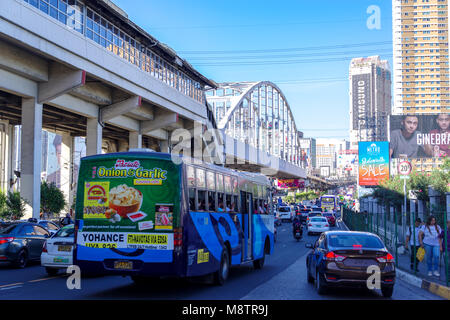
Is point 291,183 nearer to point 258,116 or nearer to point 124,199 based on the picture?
point 258,116

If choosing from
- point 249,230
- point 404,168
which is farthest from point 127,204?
point 404,168

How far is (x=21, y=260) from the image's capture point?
58.3ft

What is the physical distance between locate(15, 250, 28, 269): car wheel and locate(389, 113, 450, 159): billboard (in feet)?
176

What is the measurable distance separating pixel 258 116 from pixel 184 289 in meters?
79.6

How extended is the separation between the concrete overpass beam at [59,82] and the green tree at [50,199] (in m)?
11.7

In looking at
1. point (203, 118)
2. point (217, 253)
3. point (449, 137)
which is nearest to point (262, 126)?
point (449, 137)

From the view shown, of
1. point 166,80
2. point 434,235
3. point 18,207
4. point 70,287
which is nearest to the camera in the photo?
point 70,287

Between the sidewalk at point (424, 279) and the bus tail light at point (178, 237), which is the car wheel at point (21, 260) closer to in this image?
the bus tail light at point (178, 237)

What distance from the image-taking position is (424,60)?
187500 mm

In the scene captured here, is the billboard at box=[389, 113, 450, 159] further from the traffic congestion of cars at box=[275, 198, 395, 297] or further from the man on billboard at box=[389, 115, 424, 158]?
the traffic congestion of cars at box=[275, 198, 395, 297]

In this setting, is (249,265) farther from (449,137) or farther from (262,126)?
(262,126)

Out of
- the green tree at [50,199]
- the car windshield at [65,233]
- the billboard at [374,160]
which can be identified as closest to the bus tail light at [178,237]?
the car windshield at [65,233]

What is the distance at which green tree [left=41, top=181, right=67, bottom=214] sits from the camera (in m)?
42.1
